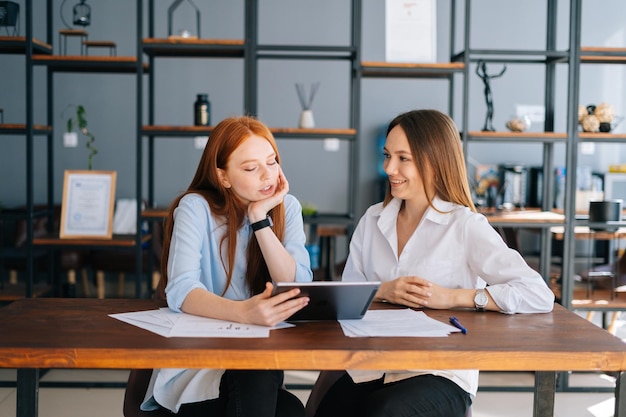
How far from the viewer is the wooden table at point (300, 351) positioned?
148 centimetres

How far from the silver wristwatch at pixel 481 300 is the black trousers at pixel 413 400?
232 mm

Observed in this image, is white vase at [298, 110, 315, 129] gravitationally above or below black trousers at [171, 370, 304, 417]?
above

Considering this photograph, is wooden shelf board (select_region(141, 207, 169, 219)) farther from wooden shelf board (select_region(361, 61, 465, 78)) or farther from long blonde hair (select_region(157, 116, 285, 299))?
long blonde hair (select_region(157, 116, 285, 299))

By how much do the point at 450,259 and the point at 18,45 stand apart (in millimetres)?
3020

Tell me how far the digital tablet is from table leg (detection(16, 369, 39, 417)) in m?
0.59

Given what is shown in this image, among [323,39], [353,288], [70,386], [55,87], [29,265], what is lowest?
[70,386]

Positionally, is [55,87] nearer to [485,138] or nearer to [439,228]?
[485,138]

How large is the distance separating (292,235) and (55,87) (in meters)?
5.76

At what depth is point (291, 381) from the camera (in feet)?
13.3

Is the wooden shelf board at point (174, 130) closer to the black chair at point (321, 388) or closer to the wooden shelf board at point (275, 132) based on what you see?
the wooden shelf board at point (275, 132)

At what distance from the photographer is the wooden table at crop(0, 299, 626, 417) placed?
148 cm

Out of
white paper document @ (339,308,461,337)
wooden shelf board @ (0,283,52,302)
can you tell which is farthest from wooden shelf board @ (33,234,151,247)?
white paper document @ (339,308,461,337)

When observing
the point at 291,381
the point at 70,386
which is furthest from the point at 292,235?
the point at 70,386

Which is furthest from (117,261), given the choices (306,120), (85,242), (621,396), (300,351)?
(621,396)
